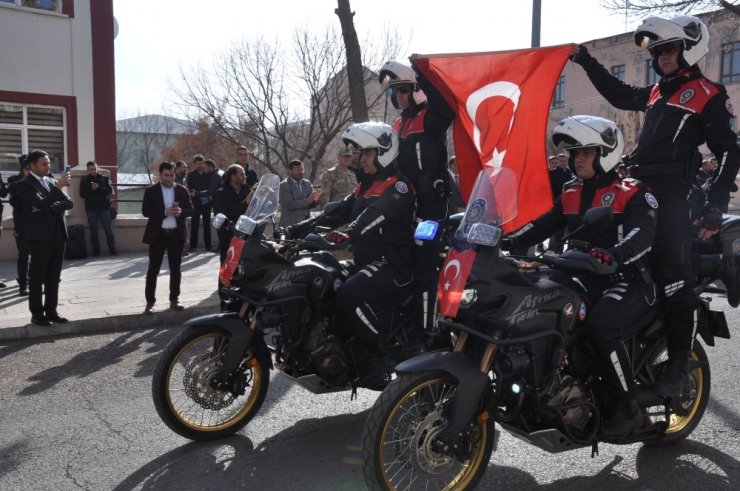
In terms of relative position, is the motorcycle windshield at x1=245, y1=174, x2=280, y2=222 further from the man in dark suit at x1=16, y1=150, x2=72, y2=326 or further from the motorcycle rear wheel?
the man in dark suit at x1=16, y1=150, x2=72, y2=326

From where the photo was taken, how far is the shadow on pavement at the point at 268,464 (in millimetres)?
3977

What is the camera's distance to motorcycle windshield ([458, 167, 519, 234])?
368 centimetres

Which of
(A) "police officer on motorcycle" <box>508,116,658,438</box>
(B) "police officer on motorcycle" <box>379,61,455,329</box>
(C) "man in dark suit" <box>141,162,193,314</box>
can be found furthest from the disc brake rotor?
(C) "man in dark suit" <box>141,162,193,314</box>

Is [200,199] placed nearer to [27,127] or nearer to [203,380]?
[27,127]

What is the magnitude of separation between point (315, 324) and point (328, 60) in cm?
1870

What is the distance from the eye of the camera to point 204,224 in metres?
15.2

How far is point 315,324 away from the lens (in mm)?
4871

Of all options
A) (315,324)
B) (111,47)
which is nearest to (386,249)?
(315,324)

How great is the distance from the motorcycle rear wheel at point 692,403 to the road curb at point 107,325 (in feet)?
18.9

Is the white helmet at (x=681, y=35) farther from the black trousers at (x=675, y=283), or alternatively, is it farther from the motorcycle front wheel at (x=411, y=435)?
the motorcycle front wheel at (x=411, y=435)

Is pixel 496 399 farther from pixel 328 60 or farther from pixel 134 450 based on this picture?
pixel 328 60

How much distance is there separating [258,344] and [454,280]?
5.52ft

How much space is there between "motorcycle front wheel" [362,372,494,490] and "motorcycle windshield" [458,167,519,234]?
81 centimetres

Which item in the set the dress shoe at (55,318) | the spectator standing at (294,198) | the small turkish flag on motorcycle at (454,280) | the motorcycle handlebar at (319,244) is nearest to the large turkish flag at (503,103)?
the motorcycle handlebar at (319,244)
